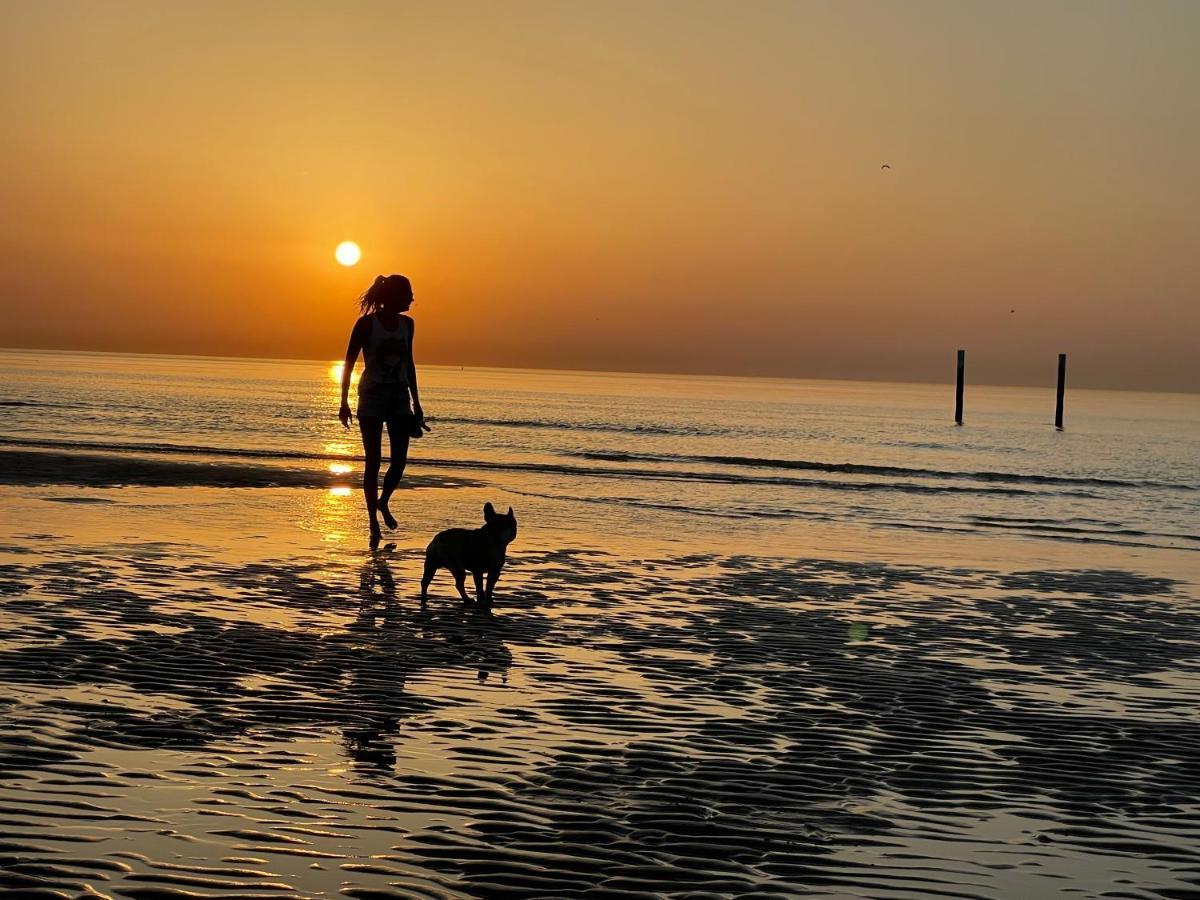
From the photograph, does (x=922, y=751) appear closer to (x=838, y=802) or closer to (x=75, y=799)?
(x=838, y=802)

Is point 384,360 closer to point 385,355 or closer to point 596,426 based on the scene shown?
point 385,355

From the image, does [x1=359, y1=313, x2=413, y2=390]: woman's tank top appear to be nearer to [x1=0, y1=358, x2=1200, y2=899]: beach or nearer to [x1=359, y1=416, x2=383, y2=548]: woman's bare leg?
[x1=359, y1=416, x2=383, y2=548]: woman's bare leg

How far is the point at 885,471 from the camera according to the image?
34.9 meters

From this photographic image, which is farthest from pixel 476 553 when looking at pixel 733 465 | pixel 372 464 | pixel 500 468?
pixel 733 465

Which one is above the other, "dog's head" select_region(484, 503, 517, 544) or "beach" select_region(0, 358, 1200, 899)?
"dog's head" select_region(484, 503, 517, 544)

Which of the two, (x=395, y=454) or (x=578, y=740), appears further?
(x=395, y=454)

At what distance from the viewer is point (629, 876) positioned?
4.14 m

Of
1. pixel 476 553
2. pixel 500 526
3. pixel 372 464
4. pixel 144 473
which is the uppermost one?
pixel 372 464

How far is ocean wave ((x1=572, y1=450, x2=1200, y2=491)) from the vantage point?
110ft

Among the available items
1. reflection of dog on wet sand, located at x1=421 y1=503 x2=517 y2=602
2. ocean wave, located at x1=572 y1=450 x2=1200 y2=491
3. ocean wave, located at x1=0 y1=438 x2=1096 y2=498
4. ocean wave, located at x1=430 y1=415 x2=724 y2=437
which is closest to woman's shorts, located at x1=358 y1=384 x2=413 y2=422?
reflection of dog on wet sand, located at x1=421 y1=503 x2=517 y2=602

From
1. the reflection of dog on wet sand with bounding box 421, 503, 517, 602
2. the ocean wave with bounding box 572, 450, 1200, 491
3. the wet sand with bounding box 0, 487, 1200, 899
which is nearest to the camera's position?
the wet sand with bounding box 0, 487, 1200, 899

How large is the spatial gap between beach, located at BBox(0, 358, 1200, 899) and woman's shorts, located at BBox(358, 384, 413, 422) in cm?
139

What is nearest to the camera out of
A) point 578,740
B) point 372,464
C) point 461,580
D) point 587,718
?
point 578,740

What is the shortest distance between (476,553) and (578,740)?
389cm
